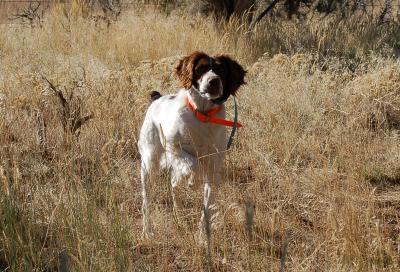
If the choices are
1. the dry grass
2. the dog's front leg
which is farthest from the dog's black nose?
the dry grass

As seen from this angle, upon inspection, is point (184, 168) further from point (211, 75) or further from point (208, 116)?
point (211, 75)

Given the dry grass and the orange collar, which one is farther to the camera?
the orange collar

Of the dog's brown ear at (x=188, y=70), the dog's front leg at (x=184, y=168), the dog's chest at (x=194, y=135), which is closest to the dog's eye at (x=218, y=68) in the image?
the dog's brown ear at (x=188, y=70)

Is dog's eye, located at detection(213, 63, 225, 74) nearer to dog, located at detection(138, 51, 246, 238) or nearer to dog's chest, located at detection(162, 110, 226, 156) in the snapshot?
dog, located at detection(138, 51, 246, 238)

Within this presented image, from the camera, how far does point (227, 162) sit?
3.85 metres

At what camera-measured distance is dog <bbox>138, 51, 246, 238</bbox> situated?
10.7 ft

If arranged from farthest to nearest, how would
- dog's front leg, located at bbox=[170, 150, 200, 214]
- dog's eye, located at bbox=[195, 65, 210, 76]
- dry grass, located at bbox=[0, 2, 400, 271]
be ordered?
dog's eye, located at bbox=[195, 65, 210, 76]
dog's front leg, located at bbox=[170, 150, 200, 214]
dry grass, located at bbox=[0, 2, 400, 271]

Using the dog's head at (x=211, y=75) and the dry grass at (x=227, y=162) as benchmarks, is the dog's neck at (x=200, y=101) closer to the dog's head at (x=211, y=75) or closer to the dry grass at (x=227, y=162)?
the dog's head at (x=211, y=75)

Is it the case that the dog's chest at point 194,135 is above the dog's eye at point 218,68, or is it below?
below

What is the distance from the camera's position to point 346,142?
3.88 m

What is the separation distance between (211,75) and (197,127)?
0.29 m

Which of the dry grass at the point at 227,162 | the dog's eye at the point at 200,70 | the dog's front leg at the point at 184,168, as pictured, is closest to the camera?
the dry grass at the point at 227,162

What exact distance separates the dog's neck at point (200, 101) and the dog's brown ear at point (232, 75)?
115 mm

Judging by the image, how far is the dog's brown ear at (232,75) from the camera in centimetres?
344
